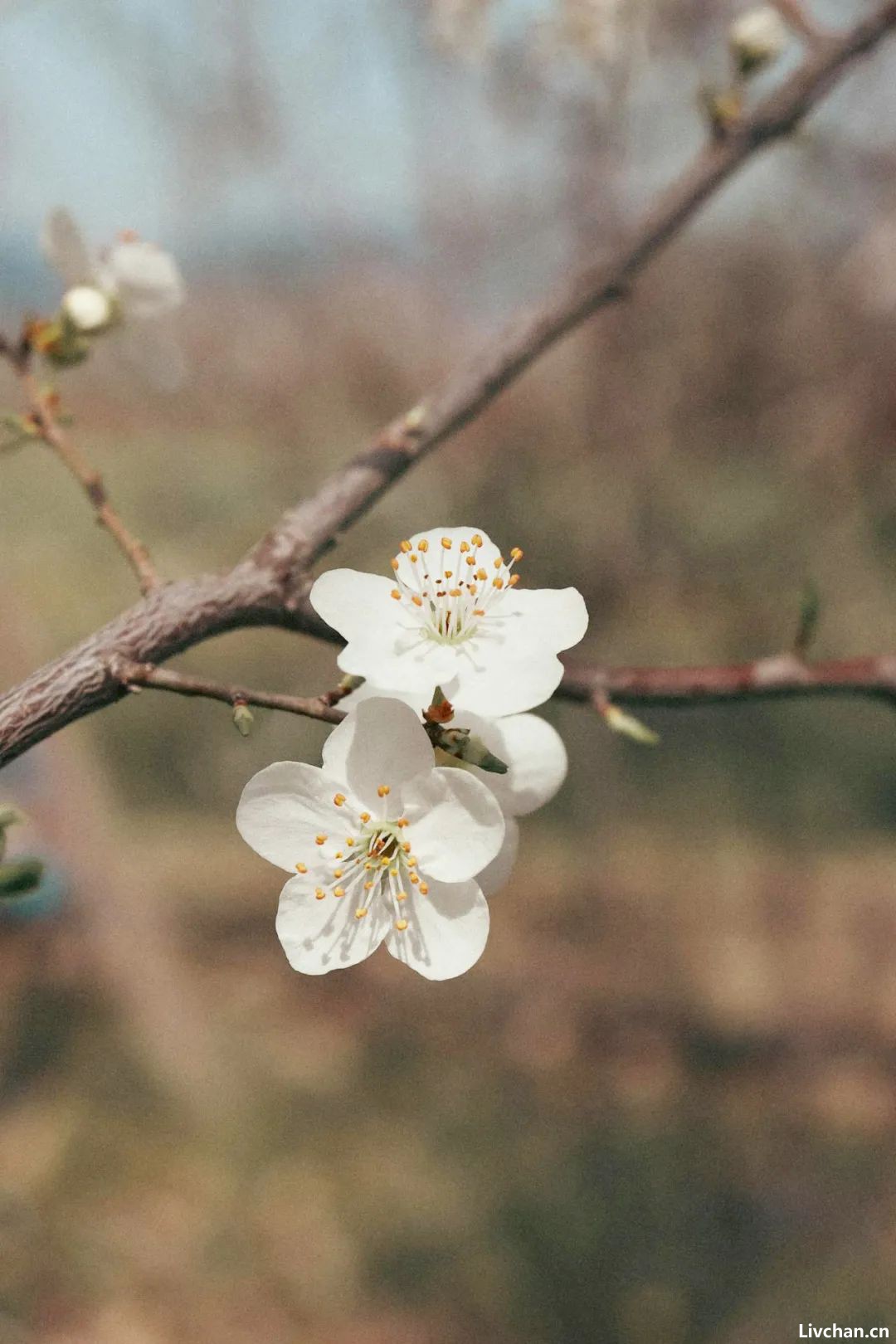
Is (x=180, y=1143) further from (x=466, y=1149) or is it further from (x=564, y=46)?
(x=564, y=46)

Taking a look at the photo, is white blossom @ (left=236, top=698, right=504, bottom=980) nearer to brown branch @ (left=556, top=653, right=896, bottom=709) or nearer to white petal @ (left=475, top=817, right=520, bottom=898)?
white petal @ (left=475, top=817, right=520, bottom=898)

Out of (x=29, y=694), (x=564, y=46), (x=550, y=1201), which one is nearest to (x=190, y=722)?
(x=550, y=1201)

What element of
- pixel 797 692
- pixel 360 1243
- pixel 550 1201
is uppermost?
pixel 797 692

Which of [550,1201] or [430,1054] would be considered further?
[430,1054]

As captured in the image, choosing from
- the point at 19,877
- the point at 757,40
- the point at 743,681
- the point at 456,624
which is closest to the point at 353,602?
the point at 456,624

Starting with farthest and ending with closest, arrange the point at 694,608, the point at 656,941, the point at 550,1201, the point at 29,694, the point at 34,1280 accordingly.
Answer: the point at 694,608 < the point at 656,941 < the point at 550,1201 < the point at 34,1280 < the point at 29,694

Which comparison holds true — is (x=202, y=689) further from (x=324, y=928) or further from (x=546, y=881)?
(x=546, y=881)

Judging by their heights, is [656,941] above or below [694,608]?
below
